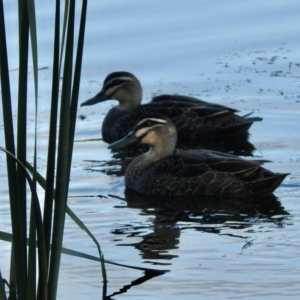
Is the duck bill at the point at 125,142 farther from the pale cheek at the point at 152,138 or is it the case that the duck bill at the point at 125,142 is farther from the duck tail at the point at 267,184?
the duck tail at the point at 267,184

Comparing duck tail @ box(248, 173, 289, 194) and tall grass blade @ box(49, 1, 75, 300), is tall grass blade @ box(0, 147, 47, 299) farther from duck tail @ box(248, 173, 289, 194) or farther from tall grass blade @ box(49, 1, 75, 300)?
duck tail @ box(248, 173, 289, 194)

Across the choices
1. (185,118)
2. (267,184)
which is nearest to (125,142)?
(185,118)

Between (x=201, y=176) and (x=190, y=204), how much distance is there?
17.6 inches

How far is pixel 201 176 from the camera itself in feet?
29.2

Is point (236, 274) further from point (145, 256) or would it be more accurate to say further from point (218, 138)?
point (218, 138)

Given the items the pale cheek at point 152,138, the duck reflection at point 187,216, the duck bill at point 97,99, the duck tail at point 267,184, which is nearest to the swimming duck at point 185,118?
the duck bill at point 97,99

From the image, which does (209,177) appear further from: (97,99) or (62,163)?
(62,163)

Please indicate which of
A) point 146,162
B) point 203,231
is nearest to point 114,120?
point 146,162

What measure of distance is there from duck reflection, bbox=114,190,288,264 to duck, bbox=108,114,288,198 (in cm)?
10

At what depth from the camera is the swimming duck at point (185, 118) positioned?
1100cm

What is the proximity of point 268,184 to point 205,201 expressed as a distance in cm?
58

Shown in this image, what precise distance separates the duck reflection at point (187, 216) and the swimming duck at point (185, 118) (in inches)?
87.9

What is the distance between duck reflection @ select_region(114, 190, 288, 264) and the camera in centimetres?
704

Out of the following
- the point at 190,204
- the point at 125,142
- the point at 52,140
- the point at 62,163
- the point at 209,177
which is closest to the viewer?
the point at 52,140
